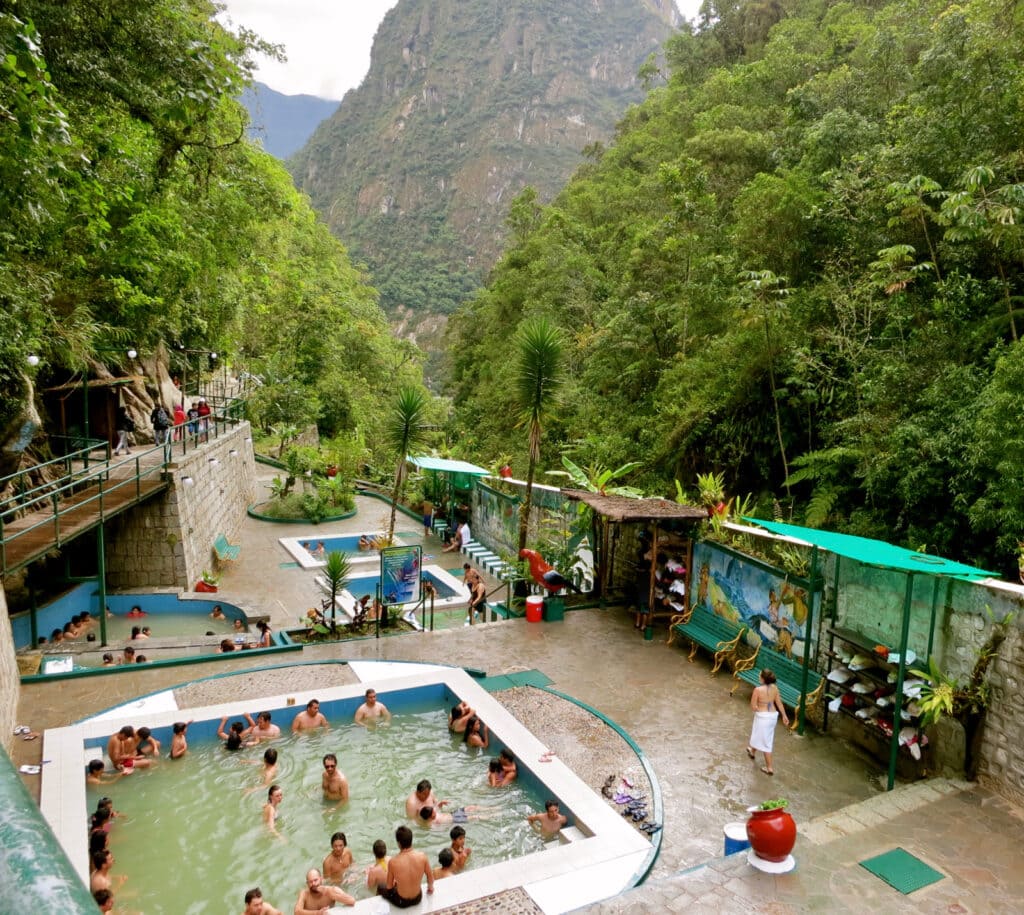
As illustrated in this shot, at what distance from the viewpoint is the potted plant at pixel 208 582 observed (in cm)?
1758

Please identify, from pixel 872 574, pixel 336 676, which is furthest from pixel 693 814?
pixel 336 676

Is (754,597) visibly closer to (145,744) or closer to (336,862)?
(336,862)

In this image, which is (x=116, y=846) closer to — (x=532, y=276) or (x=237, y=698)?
(x=237, y=698)

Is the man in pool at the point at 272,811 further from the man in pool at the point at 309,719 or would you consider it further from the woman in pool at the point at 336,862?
the man in pool at the point at 309,719

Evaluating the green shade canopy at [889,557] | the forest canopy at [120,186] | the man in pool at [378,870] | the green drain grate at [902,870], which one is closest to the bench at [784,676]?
the green shade canopy at [889,557]

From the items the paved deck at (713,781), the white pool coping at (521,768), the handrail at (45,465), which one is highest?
the handrail at (45,465)

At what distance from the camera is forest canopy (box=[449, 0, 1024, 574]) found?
513 inches

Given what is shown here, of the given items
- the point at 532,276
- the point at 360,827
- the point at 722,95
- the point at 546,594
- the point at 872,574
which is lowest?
the point at 360,827

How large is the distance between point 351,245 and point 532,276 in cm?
8970

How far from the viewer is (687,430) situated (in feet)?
65.1

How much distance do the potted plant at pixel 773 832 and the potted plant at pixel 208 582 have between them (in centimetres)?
1409

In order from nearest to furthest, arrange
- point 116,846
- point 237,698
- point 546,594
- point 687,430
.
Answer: point 116,846 → point 237,698 → point 546,594 → point 687,430

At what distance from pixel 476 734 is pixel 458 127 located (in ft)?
487

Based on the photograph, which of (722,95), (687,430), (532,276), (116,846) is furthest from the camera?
(532,276)
